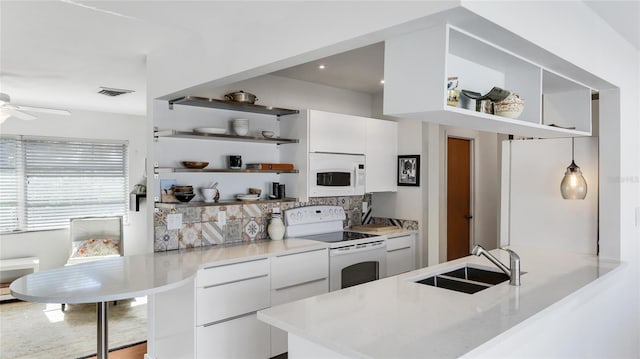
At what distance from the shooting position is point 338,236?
4344 millimetres

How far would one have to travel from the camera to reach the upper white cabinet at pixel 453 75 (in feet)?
5.75

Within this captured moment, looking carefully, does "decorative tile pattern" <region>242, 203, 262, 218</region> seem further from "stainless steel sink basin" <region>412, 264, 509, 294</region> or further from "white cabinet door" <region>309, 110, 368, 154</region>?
"stainless steel sink basin" <region>412, 264, 509, 294</region>

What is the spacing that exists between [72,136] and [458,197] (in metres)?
5.31

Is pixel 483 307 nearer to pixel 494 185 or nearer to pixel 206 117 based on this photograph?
pixel 206 117

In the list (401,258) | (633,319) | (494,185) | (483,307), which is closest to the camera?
(483,307)

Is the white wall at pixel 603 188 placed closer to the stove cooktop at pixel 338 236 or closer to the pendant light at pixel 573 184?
the pendant light at pixel 573 184

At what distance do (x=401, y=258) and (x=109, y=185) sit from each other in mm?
4443

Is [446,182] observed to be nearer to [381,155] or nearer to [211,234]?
[381,155]

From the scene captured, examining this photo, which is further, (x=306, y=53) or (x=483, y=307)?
(x=306, y=53)

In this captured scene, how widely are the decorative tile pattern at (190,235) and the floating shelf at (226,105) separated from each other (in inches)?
39.4

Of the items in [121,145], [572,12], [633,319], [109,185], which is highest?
[572,12]

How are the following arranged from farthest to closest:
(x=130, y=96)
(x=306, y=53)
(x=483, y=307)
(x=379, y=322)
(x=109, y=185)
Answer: (x=109, y=185)
(x=130, y=96)
(x=306, y=53)
(x=483, y=307)
(x=379, y=322)

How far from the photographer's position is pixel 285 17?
2.31 m

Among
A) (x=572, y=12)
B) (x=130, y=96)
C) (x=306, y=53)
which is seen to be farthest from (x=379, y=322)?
(x=130, y=96)
